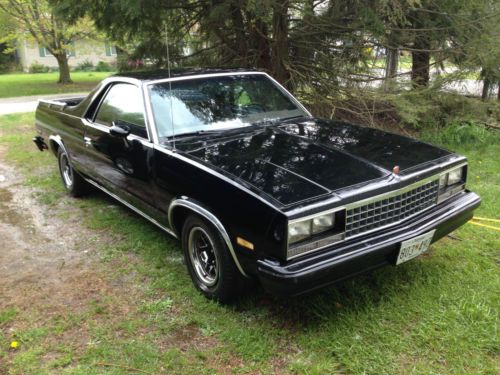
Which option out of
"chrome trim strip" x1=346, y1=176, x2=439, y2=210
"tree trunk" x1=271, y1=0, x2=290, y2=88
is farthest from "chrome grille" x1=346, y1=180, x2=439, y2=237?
"tree trunk" x1=271, y1=0, x2=290, y2=88

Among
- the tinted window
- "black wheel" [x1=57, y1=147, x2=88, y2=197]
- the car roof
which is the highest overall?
the car roof

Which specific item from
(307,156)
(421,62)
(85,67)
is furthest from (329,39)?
(85,67)

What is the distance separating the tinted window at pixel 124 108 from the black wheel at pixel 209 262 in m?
0.97

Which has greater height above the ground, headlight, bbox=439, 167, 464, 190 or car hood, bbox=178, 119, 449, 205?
car hood, bbox=178, 119, 449, 205

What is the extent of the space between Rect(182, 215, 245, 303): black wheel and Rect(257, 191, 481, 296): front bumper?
387mm

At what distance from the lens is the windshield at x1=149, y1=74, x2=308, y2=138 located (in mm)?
3768

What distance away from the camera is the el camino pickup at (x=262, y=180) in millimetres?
2689

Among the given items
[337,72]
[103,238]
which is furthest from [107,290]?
[337,72]

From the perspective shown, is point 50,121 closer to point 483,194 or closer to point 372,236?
point 372,236

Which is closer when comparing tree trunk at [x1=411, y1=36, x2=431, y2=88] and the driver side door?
the driver side door

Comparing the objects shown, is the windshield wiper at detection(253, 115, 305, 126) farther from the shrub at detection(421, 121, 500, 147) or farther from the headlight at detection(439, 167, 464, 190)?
the shrub at detection(421, 121, 500, 147)

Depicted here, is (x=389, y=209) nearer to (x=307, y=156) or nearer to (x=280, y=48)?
(x=307, y=156)

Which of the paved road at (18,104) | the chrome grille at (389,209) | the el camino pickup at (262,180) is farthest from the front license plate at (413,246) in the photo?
the paved road at (18,104)

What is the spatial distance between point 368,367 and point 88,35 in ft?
74.2
